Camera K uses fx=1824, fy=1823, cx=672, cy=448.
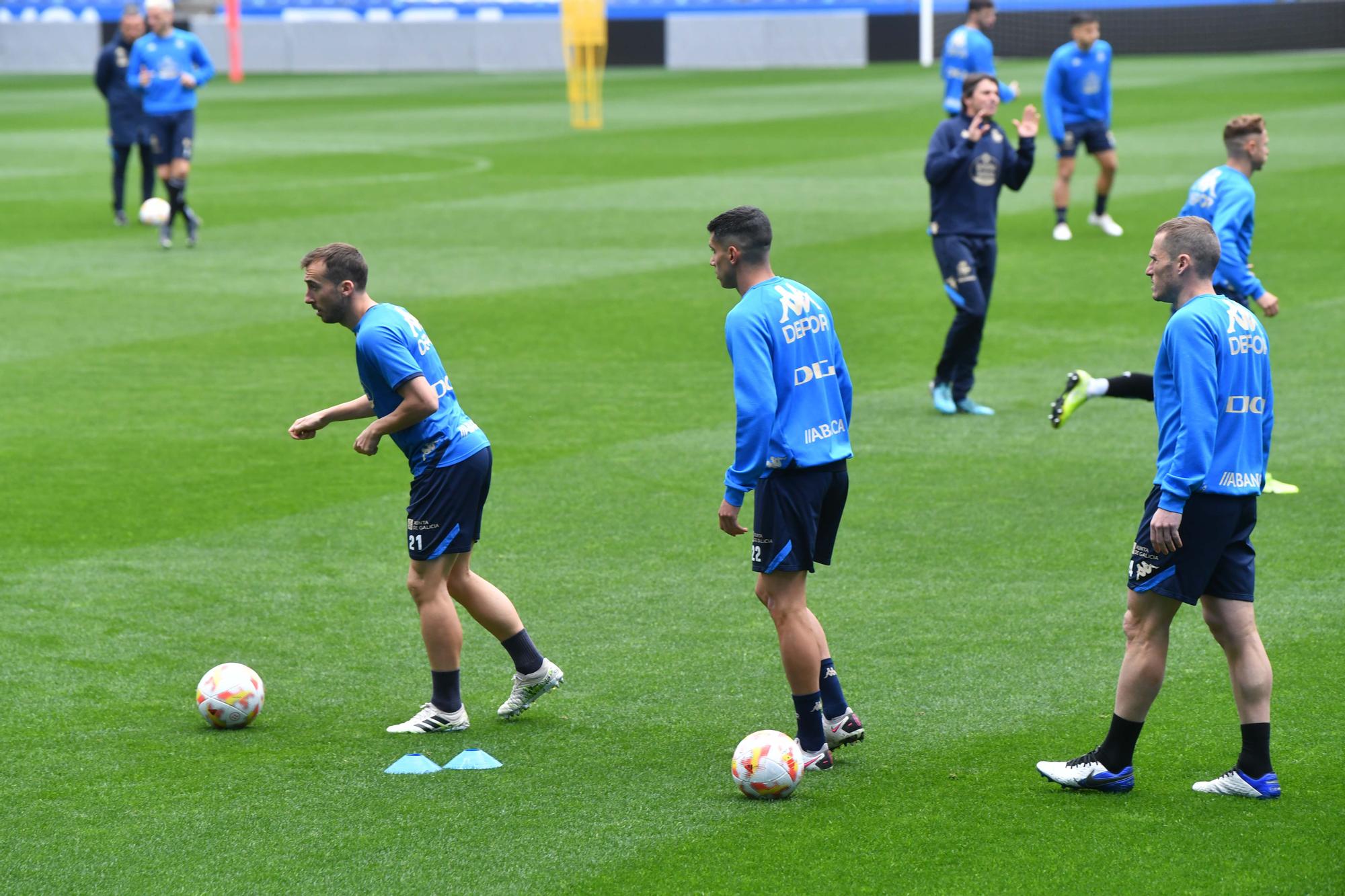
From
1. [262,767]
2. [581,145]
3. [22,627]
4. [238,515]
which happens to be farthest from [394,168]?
[262,767]

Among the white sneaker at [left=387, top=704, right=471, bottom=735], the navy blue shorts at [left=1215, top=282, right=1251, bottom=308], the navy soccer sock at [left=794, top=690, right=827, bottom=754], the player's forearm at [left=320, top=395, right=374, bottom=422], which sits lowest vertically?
the white sneaker at [left=387, top=704, right=471, bottom=735]

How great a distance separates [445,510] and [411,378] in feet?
1.85

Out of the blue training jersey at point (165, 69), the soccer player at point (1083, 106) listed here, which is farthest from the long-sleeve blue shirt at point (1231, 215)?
the blue training jersey at point (165, 69)

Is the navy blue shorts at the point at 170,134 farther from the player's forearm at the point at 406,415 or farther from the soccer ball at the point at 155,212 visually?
the player's forearm at the point at 406,415

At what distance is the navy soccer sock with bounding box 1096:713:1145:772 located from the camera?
6.33 metres

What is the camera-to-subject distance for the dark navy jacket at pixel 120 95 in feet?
77.2

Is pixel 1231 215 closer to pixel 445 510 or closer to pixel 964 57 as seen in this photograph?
pixel 445 510

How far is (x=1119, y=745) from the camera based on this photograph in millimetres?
6363

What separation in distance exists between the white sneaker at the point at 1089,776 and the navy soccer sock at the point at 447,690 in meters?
2.36

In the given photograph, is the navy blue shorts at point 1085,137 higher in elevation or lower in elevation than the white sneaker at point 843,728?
higher

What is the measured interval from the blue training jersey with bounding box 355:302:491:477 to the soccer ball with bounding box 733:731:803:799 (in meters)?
1.67

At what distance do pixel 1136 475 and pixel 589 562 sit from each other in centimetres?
378

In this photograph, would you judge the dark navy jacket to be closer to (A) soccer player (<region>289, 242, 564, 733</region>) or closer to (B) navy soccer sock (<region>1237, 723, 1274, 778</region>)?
(A) soccer player (<region>289, 242, 564, 733</region>)

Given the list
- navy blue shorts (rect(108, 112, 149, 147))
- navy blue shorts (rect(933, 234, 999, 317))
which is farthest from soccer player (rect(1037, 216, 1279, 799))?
navy blue shorts (rect(108, 112, 149, 147))
